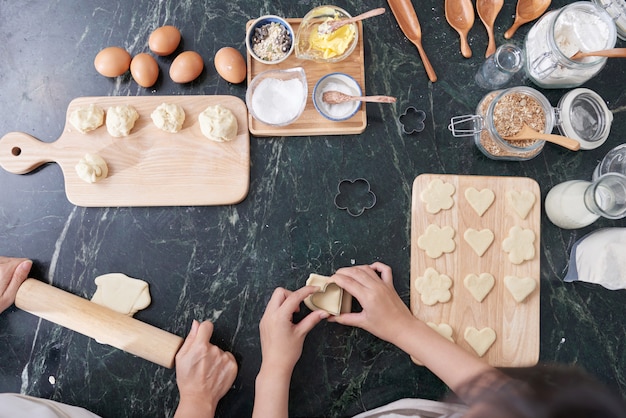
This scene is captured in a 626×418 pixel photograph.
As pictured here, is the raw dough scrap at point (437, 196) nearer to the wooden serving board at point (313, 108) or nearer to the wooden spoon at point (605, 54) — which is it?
the wooden serving board at point (313, 108)

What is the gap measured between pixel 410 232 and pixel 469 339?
10.3 inches

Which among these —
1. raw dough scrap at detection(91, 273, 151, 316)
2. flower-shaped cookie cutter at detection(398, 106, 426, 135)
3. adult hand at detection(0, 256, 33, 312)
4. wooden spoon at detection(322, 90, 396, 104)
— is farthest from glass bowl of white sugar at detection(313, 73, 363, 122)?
adult hand at detection(0, 256, 33, 312)

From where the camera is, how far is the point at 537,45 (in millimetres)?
1020

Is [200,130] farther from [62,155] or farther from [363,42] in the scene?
[363,42]

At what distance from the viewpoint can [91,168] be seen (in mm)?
972

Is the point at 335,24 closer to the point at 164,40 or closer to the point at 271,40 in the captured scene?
the point at 271,40

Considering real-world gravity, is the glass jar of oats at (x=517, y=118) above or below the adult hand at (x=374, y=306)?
above

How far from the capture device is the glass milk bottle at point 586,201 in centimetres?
93

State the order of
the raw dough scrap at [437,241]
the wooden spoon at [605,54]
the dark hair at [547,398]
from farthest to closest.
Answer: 1. the raw dough scrap at [437,241]
2. the wooden spoon at [605,54]
3. the dark hair at [547,398]

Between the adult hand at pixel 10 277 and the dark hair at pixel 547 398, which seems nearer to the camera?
the dark hair at pixel 547 398

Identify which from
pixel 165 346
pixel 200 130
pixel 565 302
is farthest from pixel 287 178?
pixel 565 302

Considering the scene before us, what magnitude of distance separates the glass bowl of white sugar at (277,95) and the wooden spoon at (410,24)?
0.92 feet

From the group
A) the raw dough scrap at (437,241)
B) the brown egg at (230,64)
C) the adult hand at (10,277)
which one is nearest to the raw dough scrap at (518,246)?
the raw dough scrap at (437,241)

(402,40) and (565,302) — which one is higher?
(402,40)
